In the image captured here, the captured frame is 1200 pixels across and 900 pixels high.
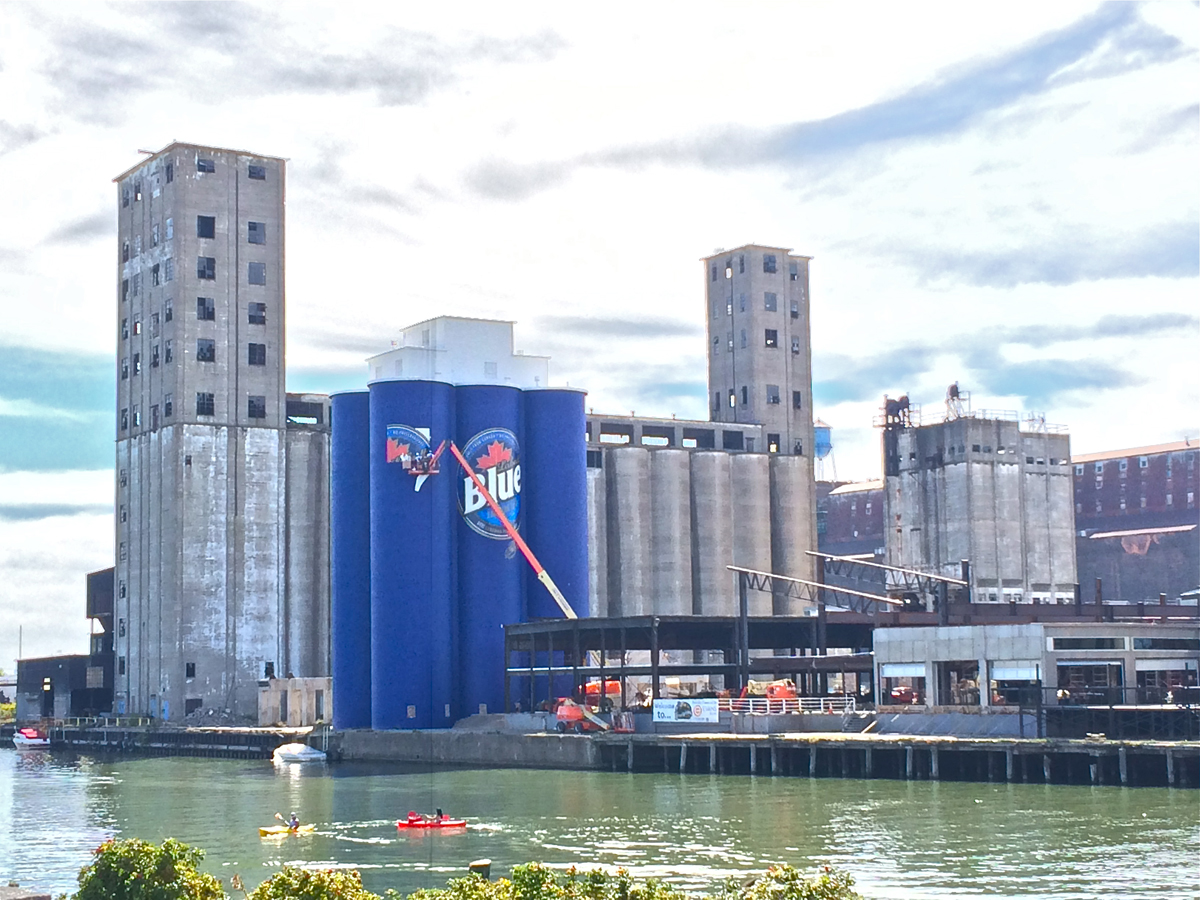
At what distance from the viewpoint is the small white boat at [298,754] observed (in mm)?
113125

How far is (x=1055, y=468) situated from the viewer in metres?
185

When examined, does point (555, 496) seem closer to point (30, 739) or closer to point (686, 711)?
point (686, 711)

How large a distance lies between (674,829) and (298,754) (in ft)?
183

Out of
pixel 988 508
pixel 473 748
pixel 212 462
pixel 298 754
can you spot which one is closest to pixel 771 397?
pixel 988 508

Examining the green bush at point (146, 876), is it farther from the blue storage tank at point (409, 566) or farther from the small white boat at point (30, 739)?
the small white boat at point (30, 739)

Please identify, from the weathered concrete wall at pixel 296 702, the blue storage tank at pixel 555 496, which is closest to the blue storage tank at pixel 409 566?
the blue storage tank at pixel 555 496

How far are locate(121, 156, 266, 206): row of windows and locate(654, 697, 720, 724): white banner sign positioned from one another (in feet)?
244

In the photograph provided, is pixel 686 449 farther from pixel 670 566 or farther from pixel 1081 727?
pixel 1081 727

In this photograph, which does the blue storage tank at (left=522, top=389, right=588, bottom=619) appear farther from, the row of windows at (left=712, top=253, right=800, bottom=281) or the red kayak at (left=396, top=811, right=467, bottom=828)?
the row of windows at (left=712, top=253, right=800, bottom=281)

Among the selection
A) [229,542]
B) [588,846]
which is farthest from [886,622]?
[229,542]

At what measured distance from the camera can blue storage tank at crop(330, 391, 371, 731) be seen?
118 m

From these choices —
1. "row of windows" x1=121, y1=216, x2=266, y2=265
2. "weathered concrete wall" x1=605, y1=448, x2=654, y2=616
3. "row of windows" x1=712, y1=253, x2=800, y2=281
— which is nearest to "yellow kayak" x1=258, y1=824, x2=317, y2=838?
"row of windows" x1=121, y1=216, x2=266, y2=265

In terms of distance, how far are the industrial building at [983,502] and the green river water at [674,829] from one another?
9594cm

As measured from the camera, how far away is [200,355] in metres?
147
